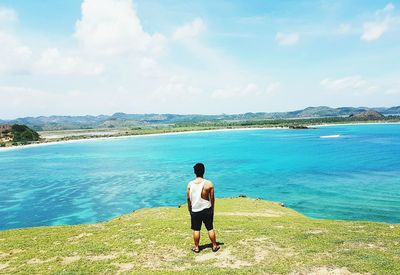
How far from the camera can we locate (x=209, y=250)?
15297mm

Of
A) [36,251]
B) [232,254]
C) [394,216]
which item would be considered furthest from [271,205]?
[36,251]

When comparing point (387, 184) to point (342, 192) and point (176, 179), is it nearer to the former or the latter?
point (342, 192)

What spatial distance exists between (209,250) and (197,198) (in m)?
3.11

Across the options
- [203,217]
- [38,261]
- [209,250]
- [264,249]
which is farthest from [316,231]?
[38,261]

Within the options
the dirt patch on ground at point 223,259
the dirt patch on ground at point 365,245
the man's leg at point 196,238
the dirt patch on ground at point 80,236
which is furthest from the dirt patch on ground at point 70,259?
the dirt patch on ground at point 365,245

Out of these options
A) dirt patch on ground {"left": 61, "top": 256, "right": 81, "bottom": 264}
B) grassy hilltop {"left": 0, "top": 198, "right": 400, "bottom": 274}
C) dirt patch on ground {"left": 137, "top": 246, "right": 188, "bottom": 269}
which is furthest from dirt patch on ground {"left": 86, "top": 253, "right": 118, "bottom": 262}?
dirt patch on ground {"left": 137, "top": 246, "right": 188, "bottom": 269}

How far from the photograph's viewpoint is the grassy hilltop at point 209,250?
13.2m

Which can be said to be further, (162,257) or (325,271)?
(162,257)

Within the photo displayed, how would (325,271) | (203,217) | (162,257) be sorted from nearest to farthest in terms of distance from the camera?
(325,271) → (203,217) → (162,257)

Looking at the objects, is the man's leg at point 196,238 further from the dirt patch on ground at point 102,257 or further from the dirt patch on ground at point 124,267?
the dirt patch on ground at point 102,257

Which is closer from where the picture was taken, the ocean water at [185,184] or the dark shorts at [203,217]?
the dark shorts at [203,217]

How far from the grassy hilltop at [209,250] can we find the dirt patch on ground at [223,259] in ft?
0.13

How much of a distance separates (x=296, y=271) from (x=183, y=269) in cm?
439

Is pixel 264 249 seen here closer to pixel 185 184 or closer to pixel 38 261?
pixel 38 261
